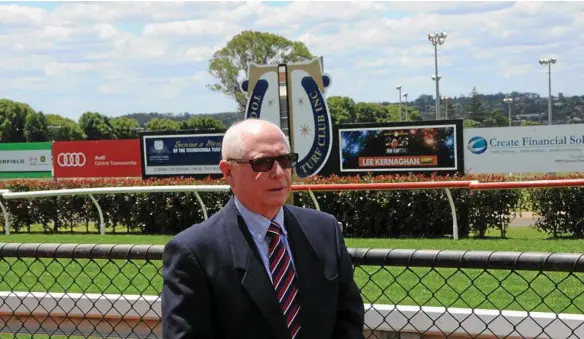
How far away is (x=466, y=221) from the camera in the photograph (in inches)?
438

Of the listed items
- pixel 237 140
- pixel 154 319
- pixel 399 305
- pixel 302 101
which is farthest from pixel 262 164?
pixel 302 101

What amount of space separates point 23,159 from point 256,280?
24.7 m

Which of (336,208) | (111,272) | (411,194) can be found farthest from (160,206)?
(111,272)

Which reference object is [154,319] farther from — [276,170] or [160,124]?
[160,124]

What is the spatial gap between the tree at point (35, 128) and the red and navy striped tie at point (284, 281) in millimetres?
71696

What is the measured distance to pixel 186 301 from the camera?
239 centimetres

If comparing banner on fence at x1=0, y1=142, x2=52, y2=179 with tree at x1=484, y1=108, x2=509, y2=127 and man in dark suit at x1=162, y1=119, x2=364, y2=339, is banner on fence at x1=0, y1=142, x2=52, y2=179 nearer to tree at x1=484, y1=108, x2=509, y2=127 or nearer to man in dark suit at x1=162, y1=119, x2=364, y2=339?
man in dark suit at x1=162, y1=119, x2=364, y2=339

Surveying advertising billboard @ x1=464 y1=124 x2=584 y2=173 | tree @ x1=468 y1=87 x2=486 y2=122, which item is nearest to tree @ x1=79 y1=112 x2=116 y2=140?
tree @ x1=468 y1=87 x2=486 y2=122

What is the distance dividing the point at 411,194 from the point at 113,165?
1413 cm

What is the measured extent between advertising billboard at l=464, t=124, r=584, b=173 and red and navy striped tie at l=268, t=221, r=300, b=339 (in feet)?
51.9

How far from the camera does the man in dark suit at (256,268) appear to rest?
95.3 inches

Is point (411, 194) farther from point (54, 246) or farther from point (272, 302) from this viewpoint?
point (272, 302)

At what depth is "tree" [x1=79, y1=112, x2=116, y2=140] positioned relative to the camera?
74.9 m

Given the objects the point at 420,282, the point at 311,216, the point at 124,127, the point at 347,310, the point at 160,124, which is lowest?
the point at 124,127
